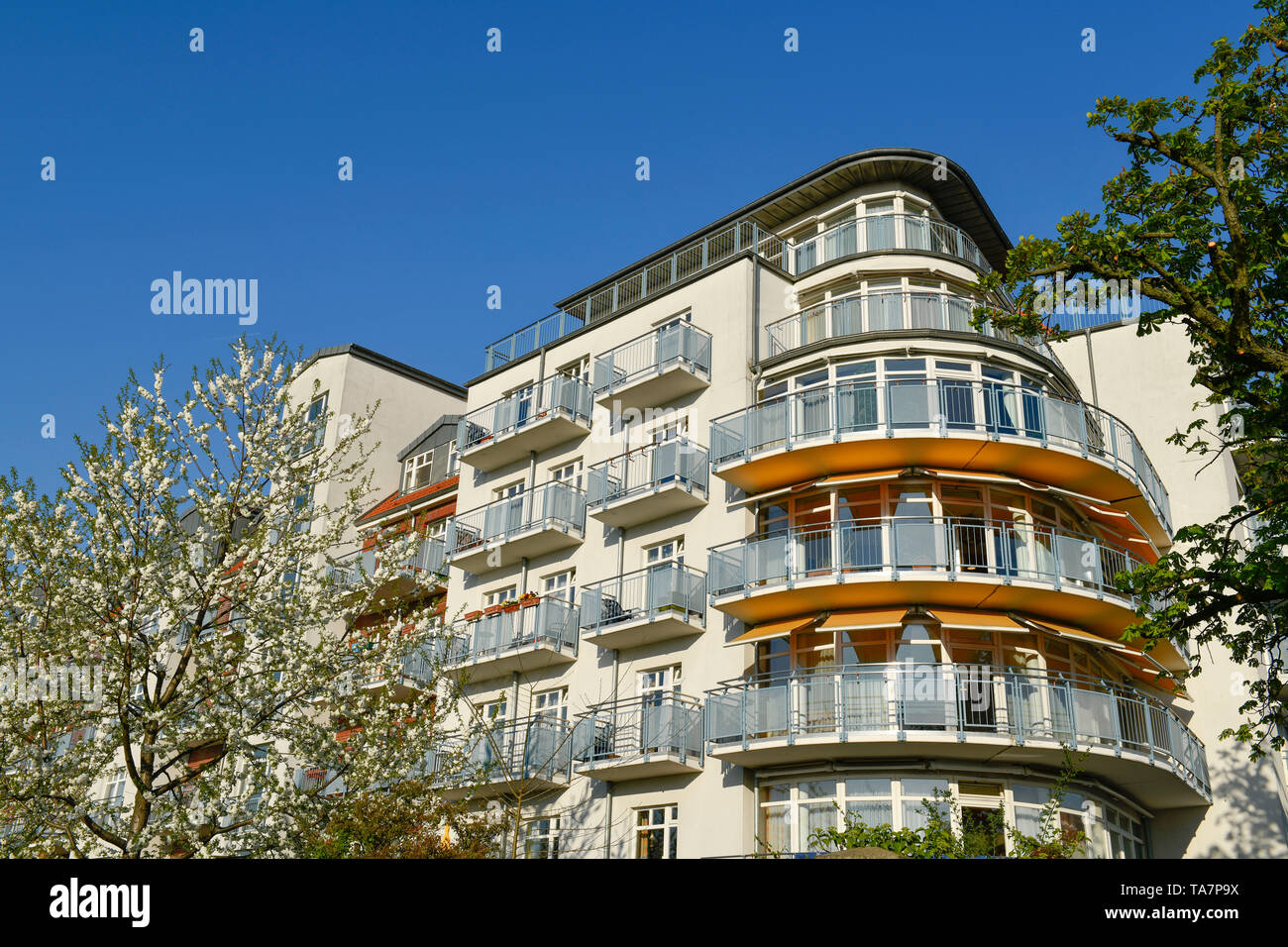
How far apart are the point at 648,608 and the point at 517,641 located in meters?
4.65

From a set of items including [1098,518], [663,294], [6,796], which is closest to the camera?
[6,796]

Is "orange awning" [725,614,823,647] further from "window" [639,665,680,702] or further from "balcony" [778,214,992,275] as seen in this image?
"balcony" [778,214,992,275]

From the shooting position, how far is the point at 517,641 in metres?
27.8

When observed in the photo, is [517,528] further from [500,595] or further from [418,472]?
[418,472]

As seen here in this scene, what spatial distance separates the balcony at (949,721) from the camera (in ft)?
65.7

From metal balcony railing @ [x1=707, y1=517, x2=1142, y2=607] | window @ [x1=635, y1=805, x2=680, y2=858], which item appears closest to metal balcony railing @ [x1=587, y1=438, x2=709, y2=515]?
metal balcony railing @ [x1=707, y1=517, x2=1142, y2=607]

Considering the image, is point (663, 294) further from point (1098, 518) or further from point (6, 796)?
point (6, 796)

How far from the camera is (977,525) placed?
22.3 metres

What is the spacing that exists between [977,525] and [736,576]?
514 centimetres

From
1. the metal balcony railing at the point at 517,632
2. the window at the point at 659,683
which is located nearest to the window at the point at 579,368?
the metal balcony railing at the point at 517,632

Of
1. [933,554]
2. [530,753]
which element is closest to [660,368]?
[933,554]

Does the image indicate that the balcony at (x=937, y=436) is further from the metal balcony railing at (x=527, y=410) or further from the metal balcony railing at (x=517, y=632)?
the metal balcony railing at (x=527, y=410)

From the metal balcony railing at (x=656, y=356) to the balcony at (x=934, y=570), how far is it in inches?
239
